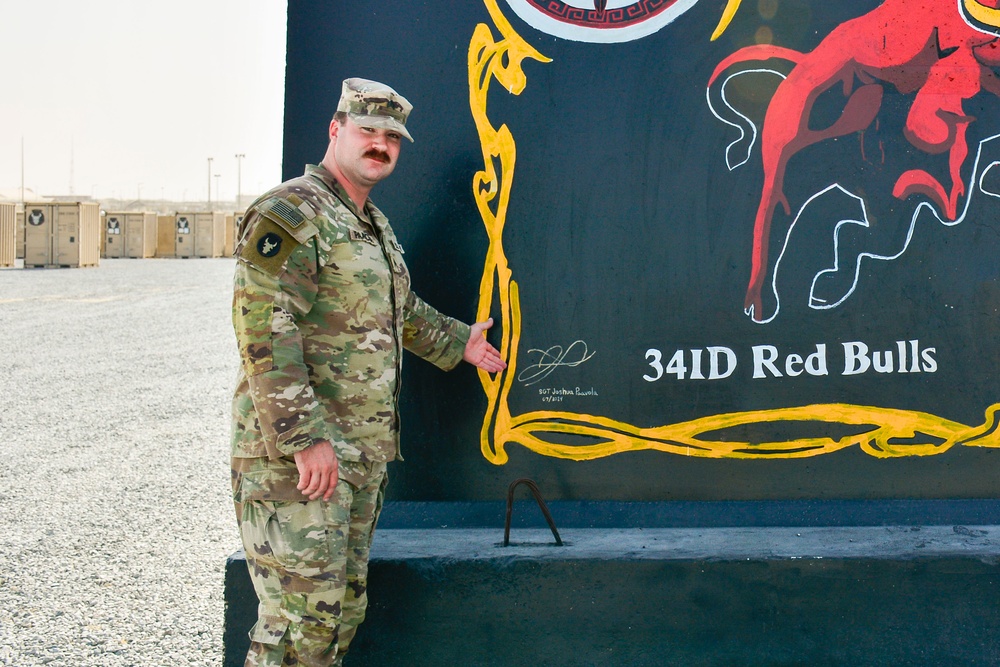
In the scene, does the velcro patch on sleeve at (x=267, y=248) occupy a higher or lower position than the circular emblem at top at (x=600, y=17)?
lower

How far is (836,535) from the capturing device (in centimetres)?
311

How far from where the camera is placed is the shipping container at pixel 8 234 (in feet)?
85.8

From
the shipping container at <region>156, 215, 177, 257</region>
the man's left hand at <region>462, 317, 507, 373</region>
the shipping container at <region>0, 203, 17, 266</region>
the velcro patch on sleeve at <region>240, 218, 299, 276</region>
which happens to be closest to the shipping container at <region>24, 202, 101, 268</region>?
the shipping container at <region>0, 203, 17, 266</region>

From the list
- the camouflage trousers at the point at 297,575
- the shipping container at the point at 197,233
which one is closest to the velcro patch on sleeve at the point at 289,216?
the camouflage trousers at the point at 297,575

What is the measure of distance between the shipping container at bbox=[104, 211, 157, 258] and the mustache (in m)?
34.6

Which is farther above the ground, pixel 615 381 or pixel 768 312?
pixel 768 312

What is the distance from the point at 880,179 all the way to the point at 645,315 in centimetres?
94

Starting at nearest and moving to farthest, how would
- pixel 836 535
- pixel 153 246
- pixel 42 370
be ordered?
pixel 836 535, pixel 42 370, pixel 153 246

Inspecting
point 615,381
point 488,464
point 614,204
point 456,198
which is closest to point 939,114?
point 614,204

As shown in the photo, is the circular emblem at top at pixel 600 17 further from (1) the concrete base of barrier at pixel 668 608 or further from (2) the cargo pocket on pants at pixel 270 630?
(2) the cargo pocket on pants at pixel 270 630

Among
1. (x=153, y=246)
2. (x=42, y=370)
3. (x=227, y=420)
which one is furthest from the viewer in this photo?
(x=153, y=246)

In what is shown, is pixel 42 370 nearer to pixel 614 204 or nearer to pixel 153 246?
pixel 614 204

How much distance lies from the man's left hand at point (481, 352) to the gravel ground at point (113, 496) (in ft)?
4.55

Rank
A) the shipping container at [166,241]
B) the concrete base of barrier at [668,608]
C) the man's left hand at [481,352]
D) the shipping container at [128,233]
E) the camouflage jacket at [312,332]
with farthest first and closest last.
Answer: the shipping container at [166,241] → the shipping container at [128,233] → the man's left hand at [481,352] → the concrete base of barrier at [668,608] → the camouflage jacket at [312,332]
